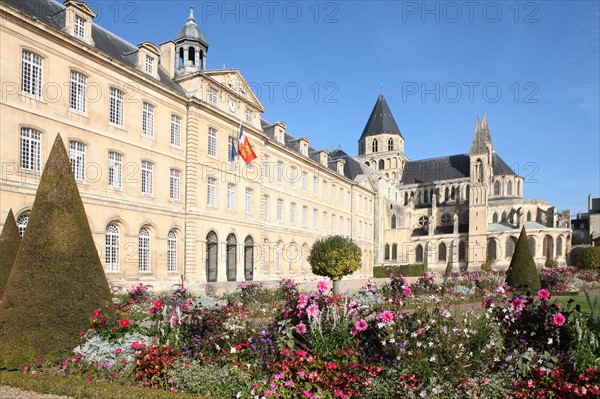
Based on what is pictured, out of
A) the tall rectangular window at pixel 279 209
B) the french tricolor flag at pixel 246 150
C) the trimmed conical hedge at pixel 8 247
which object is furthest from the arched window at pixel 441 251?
the trimmed conical hedge at pixel 8 247

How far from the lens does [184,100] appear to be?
2308 cm

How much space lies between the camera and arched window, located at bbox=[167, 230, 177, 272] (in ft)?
71.9

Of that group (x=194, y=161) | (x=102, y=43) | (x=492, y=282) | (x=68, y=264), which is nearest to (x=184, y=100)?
(x=194, y=161)

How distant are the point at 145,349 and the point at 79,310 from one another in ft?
6.04

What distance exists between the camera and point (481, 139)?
63438 millimetres

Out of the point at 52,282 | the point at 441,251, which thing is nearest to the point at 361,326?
the point at 52,282

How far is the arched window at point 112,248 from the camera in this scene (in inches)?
727

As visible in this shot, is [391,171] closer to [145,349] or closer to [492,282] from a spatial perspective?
[492,282]

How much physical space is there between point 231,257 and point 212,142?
6.59 meters

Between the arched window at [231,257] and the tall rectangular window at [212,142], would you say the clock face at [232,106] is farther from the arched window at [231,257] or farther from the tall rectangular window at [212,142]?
the arched window at [231,257]

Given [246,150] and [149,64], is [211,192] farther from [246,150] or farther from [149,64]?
[149,64]

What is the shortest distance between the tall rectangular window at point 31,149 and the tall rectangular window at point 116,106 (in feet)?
11.2

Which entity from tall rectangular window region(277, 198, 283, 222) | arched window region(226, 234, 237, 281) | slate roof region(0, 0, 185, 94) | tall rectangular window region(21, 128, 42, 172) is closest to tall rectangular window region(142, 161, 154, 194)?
slate roof region(0, 0, 185, 94)

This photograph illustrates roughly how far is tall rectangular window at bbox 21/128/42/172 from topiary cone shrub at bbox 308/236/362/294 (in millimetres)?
12161
